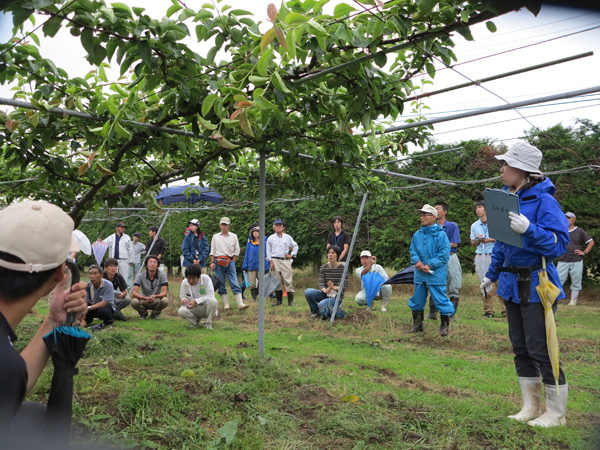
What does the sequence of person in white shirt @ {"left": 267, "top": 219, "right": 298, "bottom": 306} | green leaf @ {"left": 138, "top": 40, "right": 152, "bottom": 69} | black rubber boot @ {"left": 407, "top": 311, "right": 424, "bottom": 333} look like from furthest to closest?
person in white shirt @ {"left": 267, "top": 219, "right": 298, "bottom": 306} < black rubber boot @ {"left": 407, "top": 311, "right": 424, "bottom": 333} < green leaf @ {"left": 138, "top": 40, "right": 152, "bottom": 69}

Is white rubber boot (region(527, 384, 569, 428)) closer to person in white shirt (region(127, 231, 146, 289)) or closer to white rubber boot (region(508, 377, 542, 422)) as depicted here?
white rubber boot (region(508, 377, 542, 422))

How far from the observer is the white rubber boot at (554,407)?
3141mm

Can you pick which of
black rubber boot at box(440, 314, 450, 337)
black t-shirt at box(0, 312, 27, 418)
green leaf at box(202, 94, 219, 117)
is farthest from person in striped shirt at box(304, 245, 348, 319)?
black t-shirt at box(0, 312, 27, 418)

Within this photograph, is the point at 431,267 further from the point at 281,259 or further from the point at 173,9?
the point at 173,9

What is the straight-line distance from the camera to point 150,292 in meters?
8.28

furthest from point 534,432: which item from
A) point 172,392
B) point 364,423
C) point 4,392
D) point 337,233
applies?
point 337,233

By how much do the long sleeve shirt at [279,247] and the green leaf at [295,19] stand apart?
8.47m

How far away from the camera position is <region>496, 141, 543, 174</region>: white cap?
3.21 metres

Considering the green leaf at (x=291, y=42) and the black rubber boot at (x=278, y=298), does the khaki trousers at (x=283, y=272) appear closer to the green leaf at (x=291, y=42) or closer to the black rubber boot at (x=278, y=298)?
the black rubber boot at (x=278, y=298)

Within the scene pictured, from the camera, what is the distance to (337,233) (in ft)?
31.0

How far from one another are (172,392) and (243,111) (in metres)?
2.37

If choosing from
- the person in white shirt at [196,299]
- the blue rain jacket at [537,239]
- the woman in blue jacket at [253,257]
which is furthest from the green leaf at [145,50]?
the woman in blue jacket at [253,257]

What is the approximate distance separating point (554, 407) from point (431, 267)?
3297 mm

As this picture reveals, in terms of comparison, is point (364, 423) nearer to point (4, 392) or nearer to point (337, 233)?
point (4, 392)
